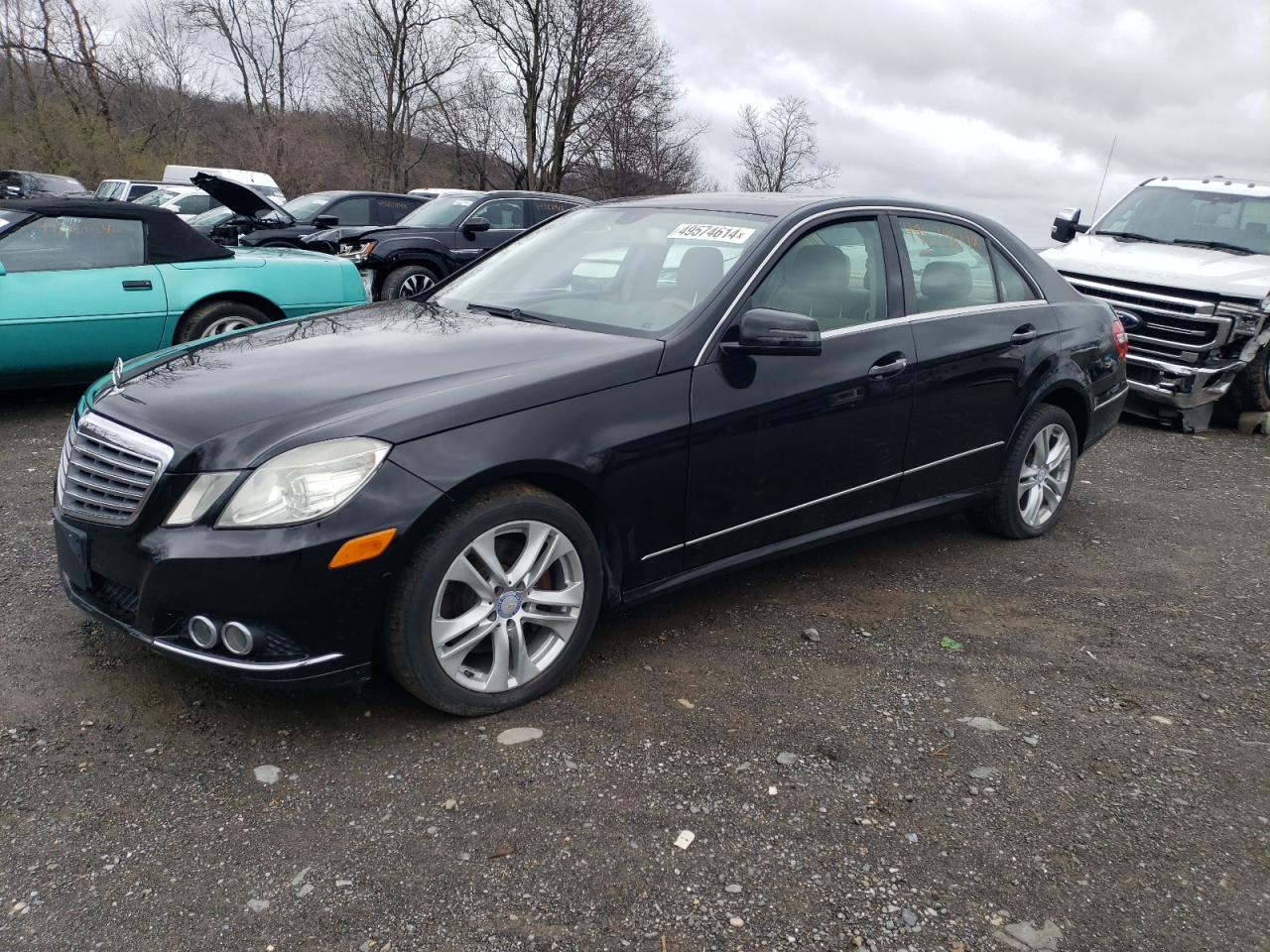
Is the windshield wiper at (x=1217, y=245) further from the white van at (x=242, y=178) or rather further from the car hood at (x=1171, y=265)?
the white van at (x=242, y=178)

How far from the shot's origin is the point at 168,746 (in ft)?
9.68

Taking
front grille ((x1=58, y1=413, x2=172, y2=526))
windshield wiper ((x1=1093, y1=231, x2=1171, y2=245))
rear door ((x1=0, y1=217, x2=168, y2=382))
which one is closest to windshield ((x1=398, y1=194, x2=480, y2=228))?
rear door ((x1=0, y1=217, x2=168, y2=382))

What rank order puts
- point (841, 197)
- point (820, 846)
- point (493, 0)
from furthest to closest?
point (493, 0) < point (841, 197) < point (820, 846)

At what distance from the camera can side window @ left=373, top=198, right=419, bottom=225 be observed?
53.0 feet

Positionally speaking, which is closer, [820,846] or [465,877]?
[465,877]

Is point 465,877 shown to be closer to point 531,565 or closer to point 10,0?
point 531,565

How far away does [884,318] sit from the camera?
406 centimetres

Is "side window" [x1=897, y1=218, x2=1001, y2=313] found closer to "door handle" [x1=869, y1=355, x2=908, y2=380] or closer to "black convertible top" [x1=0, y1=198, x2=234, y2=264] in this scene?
"door handle" [x1=869, y1=355, x2=908, y2=380]

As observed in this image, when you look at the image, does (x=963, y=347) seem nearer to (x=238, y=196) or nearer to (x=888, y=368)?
(x=888, y=368)

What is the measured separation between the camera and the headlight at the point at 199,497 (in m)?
2.75

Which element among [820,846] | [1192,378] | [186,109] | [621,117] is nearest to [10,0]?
[186,109]

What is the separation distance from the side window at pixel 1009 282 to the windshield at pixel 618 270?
4.63 ft

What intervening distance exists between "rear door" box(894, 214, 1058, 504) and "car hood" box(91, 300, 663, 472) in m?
1.40

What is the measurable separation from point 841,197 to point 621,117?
123 feet
